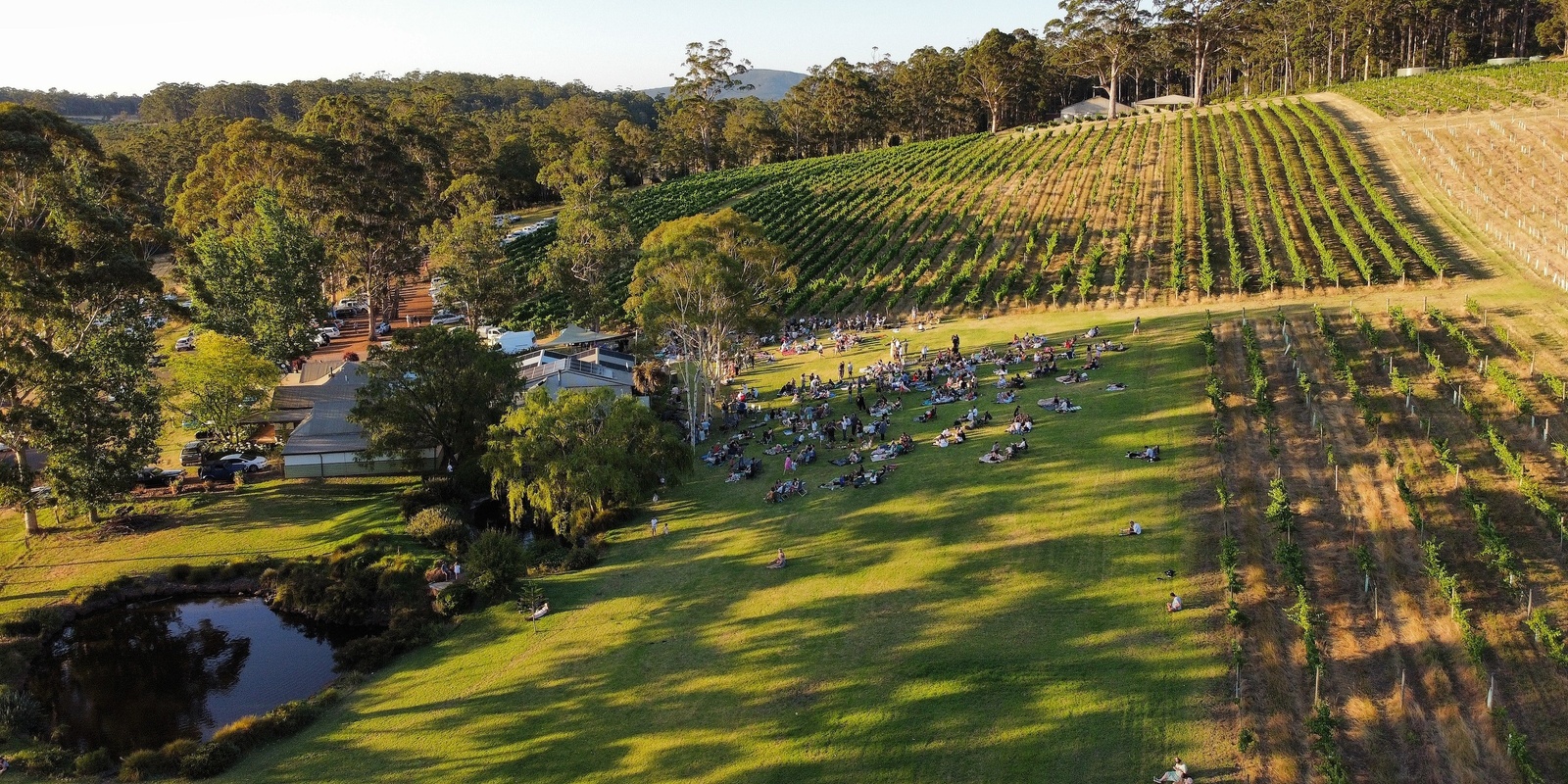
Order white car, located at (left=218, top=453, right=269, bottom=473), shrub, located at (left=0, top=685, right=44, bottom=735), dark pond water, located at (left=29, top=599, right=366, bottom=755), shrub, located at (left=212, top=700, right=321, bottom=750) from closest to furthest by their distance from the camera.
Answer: shrub, located at (left=212, top=700, right=321, bottom=750), shrub, located at (left=0, top=685, right=44, bottom=735), dark pond water, located at (left=29, top=599, right=366, bottom=755), white car, located at (left=218, top=453, right=269, bottom=473)

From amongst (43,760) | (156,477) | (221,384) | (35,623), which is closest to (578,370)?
(221,384)

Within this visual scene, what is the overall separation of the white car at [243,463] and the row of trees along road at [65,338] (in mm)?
4493

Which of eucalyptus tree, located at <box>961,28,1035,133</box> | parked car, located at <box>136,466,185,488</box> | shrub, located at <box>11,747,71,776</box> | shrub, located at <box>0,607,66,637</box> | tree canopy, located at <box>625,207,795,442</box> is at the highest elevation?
eucalyptus tree, located at <box>961,28,1035,133</box>

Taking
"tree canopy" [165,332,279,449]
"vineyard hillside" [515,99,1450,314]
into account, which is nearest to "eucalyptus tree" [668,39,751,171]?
"vineyard hillside" [515,99,1450,314]

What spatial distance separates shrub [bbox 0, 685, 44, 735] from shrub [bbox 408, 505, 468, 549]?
40.1 ft

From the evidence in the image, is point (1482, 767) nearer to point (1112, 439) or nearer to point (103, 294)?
point (1112, 439)

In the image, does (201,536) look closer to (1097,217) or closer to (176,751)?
(176,751)

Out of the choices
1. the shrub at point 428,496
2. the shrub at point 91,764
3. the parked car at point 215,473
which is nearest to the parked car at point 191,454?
the parked car at point 215,473

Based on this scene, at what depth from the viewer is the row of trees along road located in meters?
36.5

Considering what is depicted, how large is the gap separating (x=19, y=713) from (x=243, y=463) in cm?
1962

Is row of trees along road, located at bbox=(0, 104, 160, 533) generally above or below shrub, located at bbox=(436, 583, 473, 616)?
above

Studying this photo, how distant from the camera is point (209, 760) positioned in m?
23.8

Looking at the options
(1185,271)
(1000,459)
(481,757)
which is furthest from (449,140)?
(481,757)

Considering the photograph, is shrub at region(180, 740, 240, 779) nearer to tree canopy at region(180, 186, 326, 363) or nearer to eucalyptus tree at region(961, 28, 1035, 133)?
tree canopy at region(180, 186, 326, 363)
